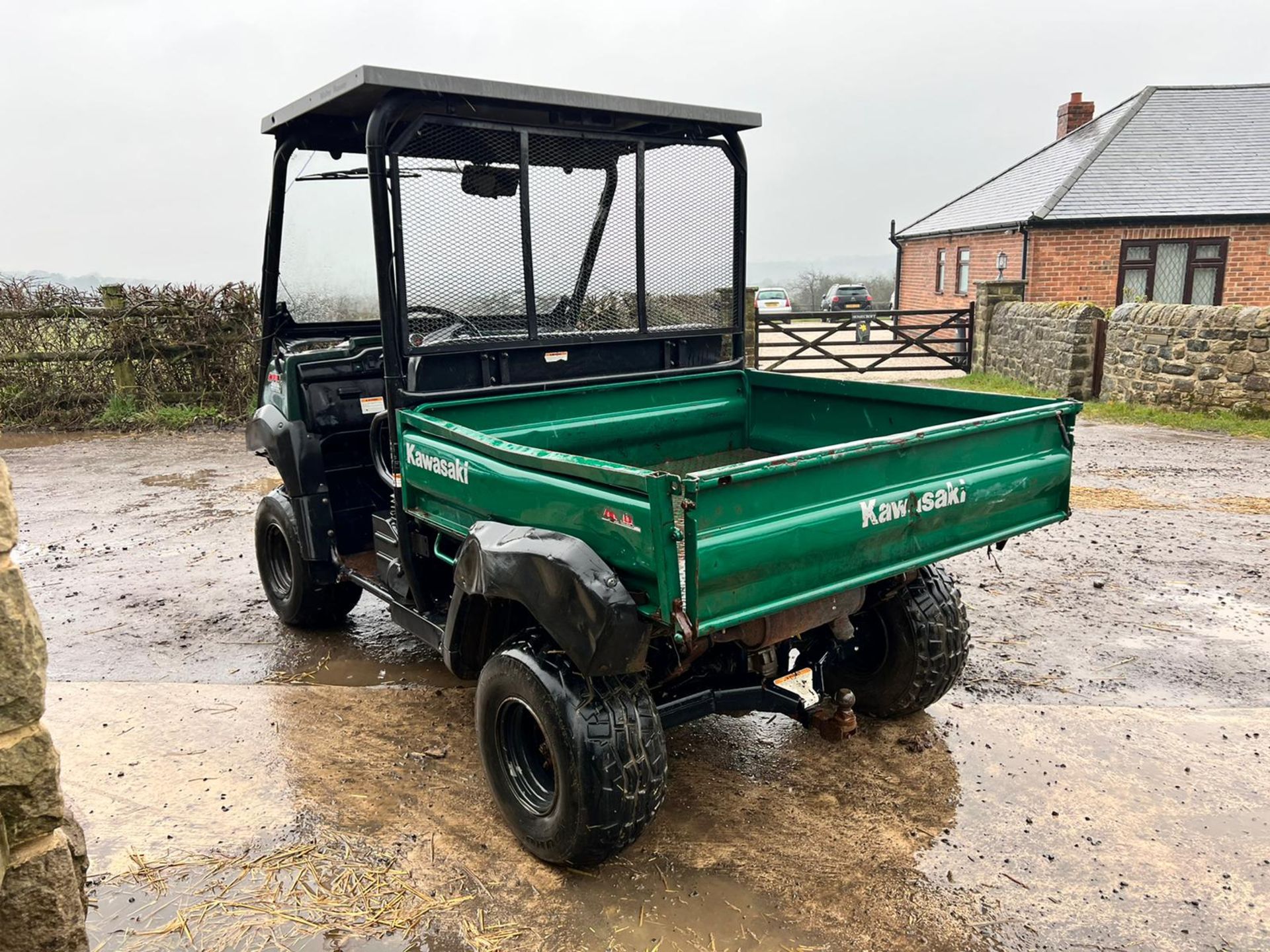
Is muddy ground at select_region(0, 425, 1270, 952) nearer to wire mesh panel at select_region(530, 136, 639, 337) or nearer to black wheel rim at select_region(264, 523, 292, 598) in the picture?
black wheel rim at select_region(264, 523, 292, 598)

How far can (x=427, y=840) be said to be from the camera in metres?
3.22

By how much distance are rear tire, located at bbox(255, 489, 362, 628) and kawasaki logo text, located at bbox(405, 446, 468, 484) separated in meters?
1.27

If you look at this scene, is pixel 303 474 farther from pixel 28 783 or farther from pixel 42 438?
pixel 42 438

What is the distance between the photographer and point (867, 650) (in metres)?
3.99

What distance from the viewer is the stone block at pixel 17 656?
2.02 metres

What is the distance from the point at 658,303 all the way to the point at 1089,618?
9.33 feet

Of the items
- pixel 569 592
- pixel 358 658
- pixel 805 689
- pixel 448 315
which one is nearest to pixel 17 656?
pixel 569 592

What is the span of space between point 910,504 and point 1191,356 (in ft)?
31.7

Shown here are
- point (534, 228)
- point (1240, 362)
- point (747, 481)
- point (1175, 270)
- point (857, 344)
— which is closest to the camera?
point (747, 481)

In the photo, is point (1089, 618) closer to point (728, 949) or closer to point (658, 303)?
point (658, 303)

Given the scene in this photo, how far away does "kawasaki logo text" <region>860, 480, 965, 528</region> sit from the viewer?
2.90 meters

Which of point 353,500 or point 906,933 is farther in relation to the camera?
point 353,500

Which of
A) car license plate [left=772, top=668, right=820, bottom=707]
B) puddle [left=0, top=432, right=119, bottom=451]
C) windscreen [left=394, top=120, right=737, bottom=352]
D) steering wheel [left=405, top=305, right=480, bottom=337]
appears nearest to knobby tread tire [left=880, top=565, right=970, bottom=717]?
car license plate [left=772, top=668, right=820, bottom=707]

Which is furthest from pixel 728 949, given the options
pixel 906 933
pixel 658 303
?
pixel 658 303
